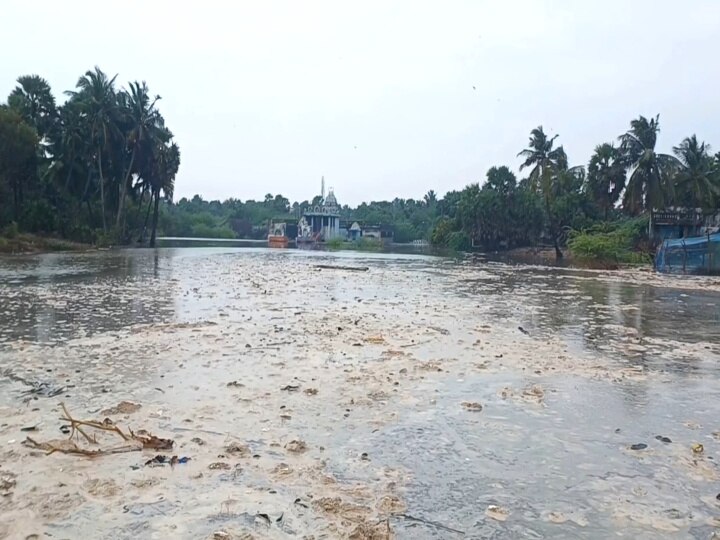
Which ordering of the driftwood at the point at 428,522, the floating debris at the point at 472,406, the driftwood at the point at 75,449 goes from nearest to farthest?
the driftwood at the point at 428,522, the driftwood at the point at 75,449, the floating debris at the point at 472,406

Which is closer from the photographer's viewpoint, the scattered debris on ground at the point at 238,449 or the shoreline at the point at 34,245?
the scattered debris on ground at the point at 238,449

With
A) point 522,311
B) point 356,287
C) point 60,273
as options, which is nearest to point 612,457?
point 522,311

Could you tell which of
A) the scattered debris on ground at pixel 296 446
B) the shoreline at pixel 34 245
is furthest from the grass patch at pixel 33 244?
the scattered debris on ground at pixel 296 446

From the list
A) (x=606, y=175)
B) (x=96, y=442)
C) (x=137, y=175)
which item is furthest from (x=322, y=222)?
(x=96, y=442)

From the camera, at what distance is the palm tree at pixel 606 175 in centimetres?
4300

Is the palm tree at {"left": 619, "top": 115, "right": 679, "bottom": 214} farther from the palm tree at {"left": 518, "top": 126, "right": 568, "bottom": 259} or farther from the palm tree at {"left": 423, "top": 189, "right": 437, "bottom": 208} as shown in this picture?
the palm tree at {"left": 423, "top": 189, "right": 437, "bottom": 208}

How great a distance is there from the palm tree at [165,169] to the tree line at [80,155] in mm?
100

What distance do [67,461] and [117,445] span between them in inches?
14.2

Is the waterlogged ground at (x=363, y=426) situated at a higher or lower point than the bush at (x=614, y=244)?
lower

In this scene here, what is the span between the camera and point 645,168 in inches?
1572

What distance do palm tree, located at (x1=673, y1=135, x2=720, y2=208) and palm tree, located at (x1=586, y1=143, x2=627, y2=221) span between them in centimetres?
378

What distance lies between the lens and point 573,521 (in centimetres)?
318

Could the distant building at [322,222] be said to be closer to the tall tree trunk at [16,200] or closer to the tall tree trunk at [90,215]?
the tall tree trunk at [90,215]

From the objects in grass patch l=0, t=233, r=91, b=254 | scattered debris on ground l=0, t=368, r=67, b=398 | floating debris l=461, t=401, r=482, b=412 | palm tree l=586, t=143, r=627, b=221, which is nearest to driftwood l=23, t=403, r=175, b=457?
scattered debris on ground l=0, t=368, r=67, b=398
